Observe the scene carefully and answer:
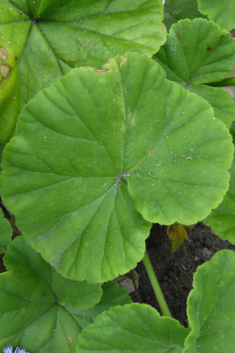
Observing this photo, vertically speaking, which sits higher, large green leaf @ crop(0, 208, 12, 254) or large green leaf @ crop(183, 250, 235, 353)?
large green leaf @ crop(0, 208, 12, 254)

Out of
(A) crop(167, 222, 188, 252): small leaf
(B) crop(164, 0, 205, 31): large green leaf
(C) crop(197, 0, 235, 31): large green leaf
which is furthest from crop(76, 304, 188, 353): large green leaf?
(B) crop(164, 0, 205, 31): large green leaf

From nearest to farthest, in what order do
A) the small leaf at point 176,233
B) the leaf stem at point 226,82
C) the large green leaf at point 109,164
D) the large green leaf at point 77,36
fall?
the large green leaf at point 109,164, the large green leaf at point 77,36, the leaf stem at point 226,82, the small leaf at point 176,233

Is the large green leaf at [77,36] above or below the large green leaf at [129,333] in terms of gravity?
above

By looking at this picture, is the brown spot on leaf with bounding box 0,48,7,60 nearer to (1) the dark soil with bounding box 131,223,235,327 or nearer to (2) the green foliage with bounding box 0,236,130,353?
(2) the green foliage with bounding box 0,236,130,353

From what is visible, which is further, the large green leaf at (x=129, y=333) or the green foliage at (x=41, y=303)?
the green foliage at (x=41, y=303)

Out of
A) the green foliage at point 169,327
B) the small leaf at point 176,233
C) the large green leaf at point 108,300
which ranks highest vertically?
the green foliage at point 169,327

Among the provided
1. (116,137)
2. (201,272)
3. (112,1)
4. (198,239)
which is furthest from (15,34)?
(198,239)

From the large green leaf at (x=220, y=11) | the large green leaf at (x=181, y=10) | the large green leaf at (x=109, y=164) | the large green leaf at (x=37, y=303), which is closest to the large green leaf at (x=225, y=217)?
the large green leaf at (x=109, y=164)

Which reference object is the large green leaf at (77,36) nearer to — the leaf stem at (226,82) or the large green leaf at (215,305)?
the leaf stem at (226,82)

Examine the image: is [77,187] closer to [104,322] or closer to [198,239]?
[104,322]
